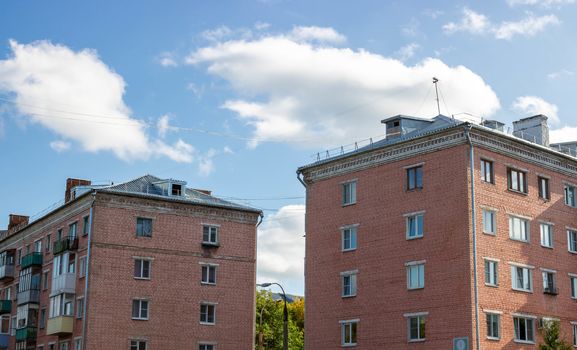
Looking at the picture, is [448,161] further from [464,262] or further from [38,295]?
[38,295]

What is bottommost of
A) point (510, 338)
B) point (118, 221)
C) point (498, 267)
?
point (510, 338)

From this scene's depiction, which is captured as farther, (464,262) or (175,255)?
(175,255)

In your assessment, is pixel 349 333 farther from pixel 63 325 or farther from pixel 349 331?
pixel 63 325

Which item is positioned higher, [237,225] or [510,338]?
[237,225]

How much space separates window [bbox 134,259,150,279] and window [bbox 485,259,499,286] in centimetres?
2566

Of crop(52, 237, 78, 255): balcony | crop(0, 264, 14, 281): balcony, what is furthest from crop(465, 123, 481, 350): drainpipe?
crop(0, 264, 14, 281): balcony

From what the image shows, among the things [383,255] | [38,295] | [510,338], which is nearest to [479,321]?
[510,338]

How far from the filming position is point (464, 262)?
46344mm

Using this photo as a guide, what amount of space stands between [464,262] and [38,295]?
121 ft

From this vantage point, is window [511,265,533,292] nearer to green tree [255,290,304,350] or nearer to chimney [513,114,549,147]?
chimney [513,114,549,147]

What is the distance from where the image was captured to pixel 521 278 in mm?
48531

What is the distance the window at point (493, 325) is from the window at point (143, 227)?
87.5ft

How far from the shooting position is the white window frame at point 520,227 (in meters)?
49.0

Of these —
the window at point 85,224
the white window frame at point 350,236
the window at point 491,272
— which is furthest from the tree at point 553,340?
the window at point 85,224
